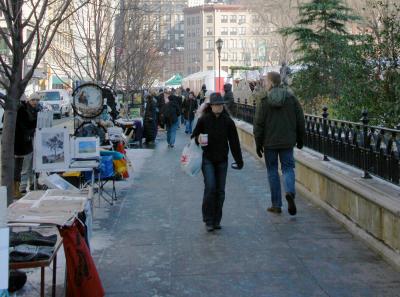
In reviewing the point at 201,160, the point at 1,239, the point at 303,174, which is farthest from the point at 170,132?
the point at 1,239

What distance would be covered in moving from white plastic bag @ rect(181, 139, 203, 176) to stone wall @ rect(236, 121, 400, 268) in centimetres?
172

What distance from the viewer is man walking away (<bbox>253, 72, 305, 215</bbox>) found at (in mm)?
8141

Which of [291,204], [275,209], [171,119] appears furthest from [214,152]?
[171,119]

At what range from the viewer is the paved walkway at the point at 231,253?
18.1 ft

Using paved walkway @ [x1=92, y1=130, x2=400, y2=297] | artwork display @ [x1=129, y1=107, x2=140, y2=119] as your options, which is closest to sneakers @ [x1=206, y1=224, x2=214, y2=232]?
paved walkway @ [x1=92, y1=130, x2=400, y2=297]

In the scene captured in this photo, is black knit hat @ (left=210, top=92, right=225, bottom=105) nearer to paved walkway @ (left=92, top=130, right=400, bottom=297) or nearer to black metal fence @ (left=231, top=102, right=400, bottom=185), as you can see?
paved walkway @ (left=92, top=130, right=400, bottom=297)

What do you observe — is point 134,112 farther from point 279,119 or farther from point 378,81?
point 279,119

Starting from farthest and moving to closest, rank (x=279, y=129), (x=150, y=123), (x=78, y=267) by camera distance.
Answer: (x=150, y=123) < (x=279, y=129) < (x=78, y=267)

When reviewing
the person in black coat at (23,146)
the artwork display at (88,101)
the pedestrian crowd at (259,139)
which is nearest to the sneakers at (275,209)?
the pedestrian crowd at (259,139)

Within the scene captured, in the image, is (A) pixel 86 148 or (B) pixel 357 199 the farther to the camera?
(A) pixel 86 148

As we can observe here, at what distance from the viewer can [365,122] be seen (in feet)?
24.8

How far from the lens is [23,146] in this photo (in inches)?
426

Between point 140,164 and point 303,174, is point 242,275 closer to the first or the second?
point 303,174

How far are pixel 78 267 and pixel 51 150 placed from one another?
3805 millimetres
